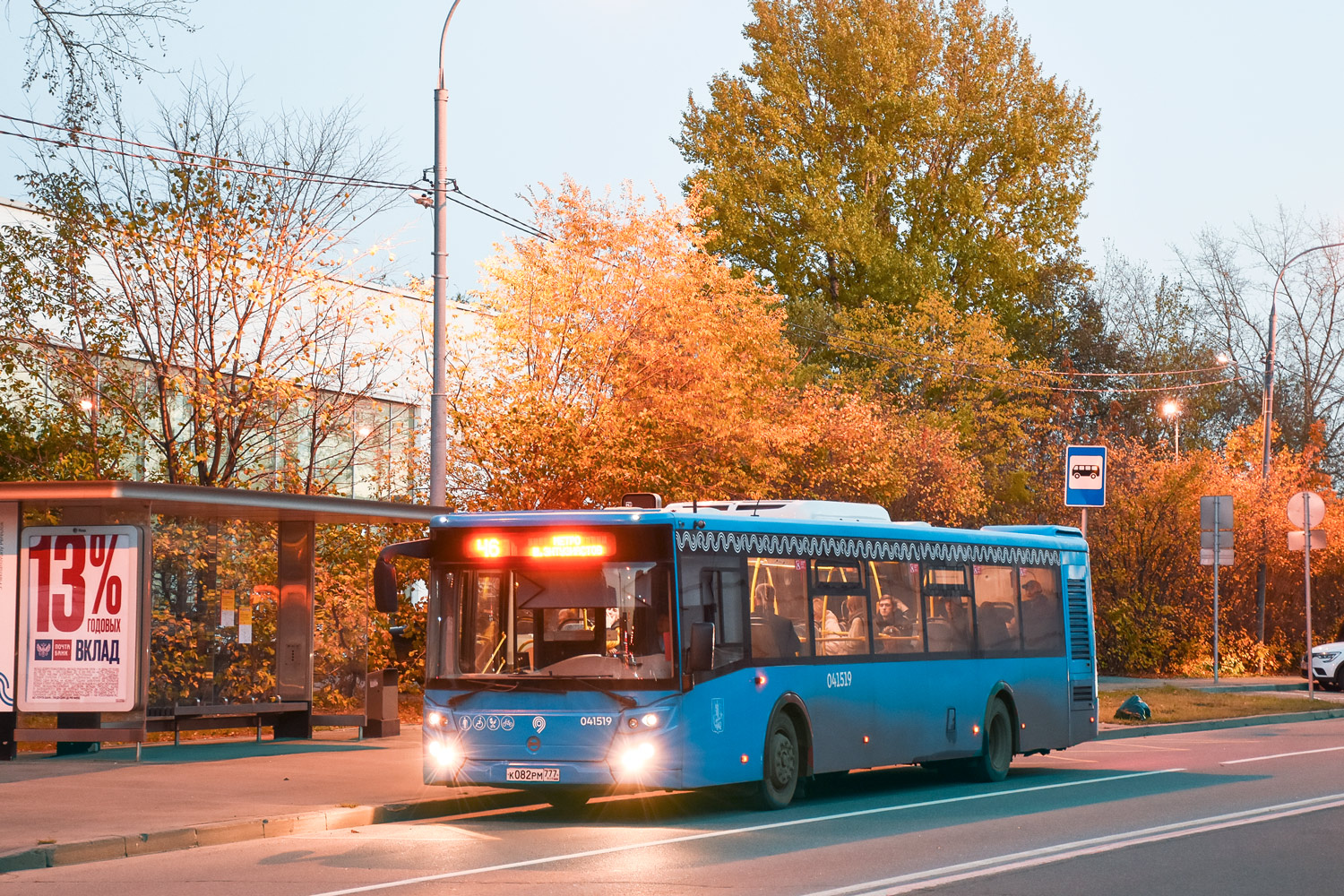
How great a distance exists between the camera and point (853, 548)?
16281 millimetres

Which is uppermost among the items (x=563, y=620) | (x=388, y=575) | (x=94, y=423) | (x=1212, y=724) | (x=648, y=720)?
(x=94, y=423)

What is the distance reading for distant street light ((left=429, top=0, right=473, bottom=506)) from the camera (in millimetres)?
21000

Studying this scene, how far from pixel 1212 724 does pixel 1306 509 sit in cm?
782

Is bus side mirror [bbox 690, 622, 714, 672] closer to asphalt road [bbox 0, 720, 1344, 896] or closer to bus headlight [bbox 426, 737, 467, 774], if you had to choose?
asphalt road [bbox 0, 720, 1344, 896]

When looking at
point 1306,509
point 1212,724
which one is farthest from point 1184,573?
point 1212,724

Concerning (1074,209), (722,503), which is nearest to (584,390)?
(722,503)

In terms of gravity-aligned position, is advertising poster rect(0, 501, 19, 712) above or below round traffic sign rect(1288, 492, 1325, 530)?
below

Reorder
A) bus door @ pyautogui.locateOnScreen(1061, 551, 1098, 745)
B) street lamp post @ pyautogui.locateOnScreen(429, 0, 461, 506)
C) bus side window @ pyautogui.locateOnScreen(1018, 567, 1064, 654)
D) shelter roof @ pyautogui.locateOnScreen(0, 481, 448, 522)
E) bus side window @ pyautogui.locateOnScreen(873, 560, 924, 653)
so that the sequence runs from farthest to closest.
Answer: street lamp post @ pyautogui.locateOnScreen(429, 0, 461, 506) → bus door @ pyautogui.locateOnScreen(1061, 551, 1098, 745) → bus side window @ pyautogui.locateOnScreen(1018, 567, 1064, 654) → bus side window @ pyautogui.locateOnScreen(873, 560, 924, 653) → shelter roof @ pyautogui.locateOnScreen(0, 481, 448, 522)

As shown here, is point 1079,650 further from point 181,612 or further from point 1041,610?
point 181,612

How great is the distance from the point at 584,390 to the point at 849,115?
1074 inches

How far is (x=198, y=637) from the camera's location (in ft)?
64.8

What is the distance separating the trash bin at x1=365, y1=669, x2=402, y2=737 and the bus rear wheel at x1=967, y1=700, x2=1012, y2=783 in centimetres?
752

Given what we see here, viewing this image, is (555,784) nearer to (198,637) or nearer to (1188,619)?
(198,637)

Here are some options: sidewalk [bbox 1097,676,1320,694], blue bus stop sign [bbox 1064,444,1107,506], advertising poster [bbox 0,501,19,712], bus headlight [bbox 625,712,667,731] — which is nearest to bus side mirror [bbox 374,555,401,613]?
bus headlight [bbox 625,712,667,731]
